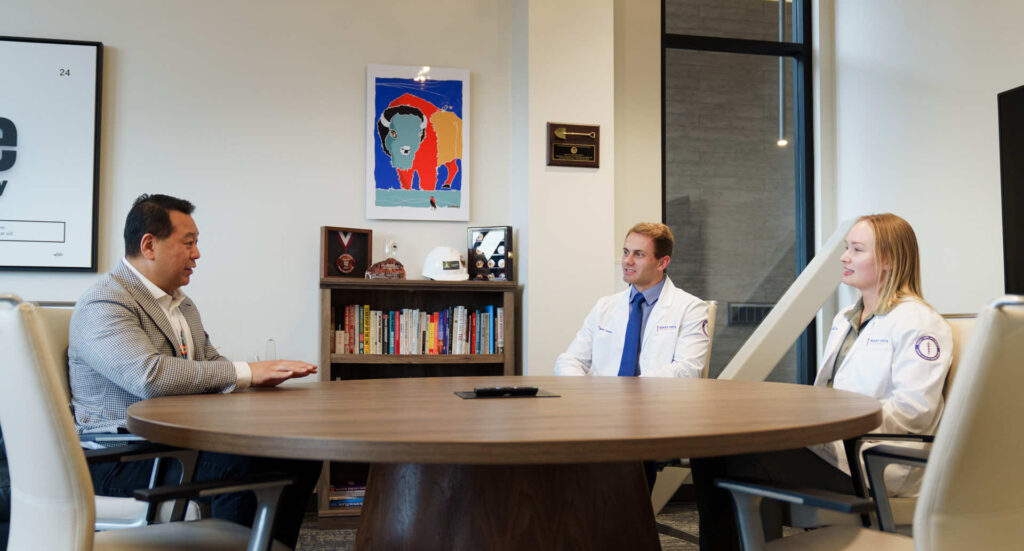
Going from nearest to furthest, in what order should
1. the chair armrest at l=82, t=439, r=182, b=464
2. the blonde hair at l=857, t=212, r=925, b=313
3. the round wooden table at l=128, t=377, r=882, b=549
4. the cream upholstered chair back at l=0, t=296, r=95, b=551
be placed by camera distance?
1. the round wooden table at l=128, t=377, r=882, b=549
2. the cream upholstered chair back at l=0, t=296, r=95, b=551
3. the chair armrest at l=82, t=439, r=182, b=464
4. the blonde hair at l=857, t=212, r=925, b=313

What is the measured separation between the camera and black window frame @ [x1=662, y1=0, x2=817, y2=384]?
4863 mm

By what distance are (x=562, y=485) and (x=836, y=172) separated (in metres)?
3.79

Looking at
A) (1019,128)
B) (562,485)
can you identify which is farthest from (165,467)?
(1019,128)

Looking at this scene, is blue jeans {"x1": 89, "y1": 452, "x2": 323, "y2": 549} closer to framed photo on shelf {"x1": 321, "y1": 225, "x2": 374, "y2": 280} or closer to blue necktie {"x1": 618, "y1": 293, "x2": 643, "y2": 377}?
blue necktie {"x1": 618, "y1": 293, "x2": 643, "y2": 377}

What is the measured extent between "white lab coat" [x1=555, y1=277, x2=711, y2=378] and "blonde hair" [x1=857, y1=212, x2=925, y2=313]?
2.77 feet

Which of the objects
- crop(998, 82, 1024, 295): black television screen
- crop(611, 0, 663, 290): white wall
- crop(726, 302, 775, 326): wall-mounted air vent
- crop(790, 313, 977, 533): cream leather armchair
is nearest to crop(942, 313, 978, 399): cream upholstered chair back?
crop(790, 313, 977, 533): cream leather armchair

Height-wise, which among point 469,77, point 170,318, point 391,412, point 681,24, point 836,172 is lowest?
point 391,412

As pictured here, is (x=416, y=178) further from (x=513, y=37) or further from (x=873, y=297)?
(x=873, y=297)

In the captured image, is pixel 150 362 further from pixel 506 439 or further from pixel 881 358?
pixel 881 358

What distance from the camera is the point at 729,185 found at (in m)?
4.83

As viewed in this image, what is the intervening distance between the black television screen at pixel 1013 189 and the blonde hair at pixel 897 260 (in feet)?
2.39

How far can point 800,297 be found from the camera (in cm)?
393

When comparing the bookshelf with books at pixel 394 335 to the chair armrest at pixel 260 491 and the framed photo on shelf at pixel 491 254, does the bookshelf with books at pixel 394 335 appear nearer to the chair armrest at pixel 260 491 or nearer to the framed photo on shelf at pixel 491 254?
the framed photo on shelf at pixel 491 254

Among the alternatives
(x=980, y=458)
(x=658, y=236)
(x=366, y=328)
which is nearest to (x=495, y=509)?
(x=980, y=458)
